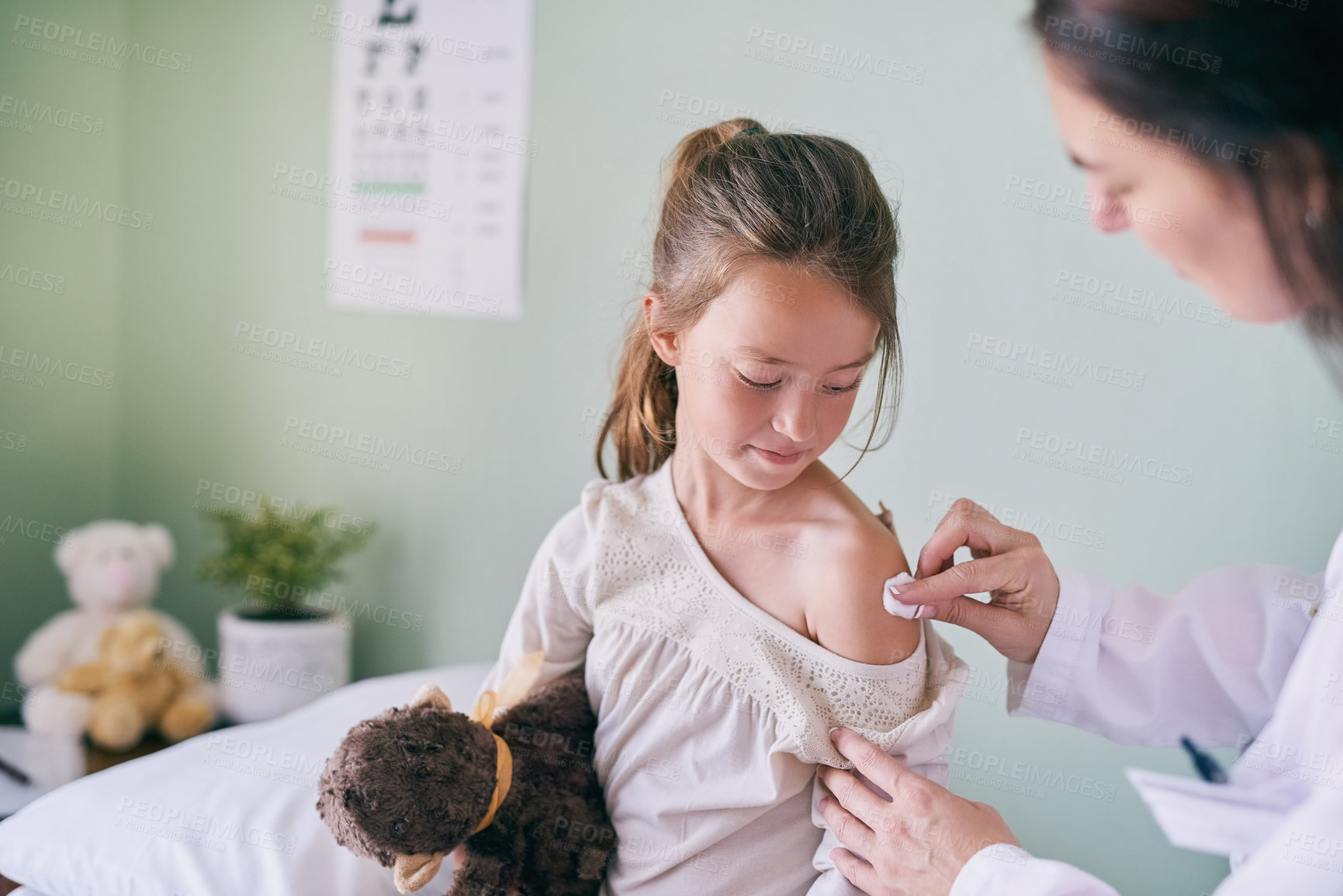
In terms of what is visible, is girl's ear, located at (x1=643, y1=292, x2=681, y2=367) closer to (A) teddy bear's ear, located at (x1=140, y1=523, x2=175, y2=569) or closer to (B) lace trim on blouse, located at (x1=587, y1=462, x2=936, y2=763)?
(B) lace trim on blouse, located at (x1=587, y1=462, x2=936, y2=763)

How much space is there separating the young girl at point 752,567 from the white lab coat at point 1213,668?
0.13m

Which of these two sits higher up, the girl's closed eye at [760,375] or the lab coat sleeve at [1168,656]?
the girl's closed eye at [760,375]

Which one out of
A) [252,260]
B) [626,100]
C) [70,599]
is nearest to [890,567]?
[626,100]

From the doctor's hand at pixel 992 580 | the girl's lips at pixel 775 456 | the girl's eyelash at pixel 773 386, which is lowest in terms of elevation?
the doctor's hand at pixel 992 580

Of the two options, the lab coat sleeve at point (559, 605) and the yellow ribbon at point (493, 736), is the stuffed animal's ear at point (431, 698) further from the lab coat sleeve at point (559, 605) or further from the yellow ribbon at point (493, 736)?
the lab coat sleeve at point (559, 605)

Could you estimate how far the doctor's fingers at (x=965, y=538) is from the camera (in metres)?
0.94

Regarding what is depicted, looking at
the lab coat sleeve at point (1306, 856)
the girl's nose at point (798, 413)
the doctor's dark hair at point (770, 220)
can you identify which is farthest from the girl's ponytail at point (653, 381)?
the lab coat sleeve at point (1306, 856)

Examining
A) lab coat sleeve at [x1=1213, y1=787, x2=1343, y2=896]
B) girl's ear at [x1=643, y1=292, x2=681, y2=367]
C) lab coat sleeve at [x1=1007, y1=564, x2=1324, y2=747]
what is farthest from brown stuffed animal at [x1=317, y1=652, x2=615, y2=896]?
lab coat sleeve at [x1=1213, y1=787, x2=1343, y2=896]

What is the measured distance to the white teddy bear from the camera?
1.99 meters

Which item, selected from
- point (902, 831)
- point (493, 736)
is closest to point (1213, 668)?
point (902, 831)

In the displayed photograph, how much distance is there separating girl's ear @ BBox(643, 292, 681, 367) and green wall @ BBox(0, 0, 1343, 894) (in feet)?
2.09

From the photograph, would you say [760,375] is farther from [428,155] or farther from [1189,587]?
[428,155]

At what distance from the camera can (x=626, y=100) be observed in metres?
1.87

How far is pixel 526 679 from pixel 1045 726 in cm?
94
